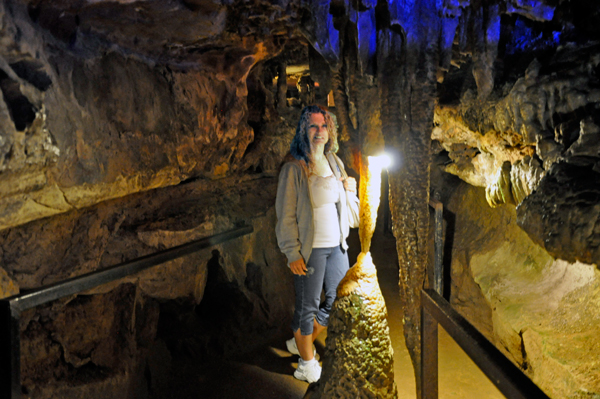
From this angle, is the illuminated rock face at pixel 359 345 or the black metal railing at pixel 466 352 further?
the illuminated rock face at pixel 359 345

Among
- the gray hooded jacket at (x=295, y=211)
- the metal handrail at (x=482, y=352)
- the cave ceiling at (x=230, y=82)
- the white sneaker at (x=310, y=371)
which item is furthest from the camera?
the white sneaker at (x=310, y=371)

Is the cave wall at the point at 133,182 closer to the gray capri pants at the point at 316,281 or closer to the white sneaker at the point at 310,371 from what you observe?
the white sneaker at the point at 310,371

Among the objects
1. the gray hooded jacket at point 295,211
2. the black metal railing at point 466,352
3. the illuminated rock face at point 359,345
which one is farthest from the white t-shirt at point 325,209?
the black metal railing at point 466,352

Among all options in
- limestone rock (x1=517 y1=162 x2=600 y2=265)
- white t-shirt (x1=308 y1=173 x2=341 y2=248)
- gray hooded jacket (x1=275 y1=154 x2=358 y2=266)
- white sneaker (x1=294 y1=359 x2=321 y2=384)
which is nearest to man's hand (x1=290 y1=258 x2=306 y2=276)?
gray hooded jacket (x1=275 y1=154 x2=358 y2=266)

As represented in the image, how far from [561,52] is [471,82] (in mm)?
660

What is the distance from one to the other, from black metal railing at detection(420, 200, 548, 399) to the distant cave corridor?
0.95 feet

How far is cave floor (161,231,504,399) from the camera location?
3164mm

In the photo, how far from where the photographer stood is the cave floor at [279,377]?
3164 mm

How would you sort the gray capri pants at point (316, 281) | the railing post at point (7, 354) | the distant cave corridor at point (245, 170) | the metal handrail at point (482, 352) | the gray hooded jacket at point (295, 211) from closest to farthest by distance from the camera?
1. the metal handrail at point (482, 352)
2. the railing post at point (7, 354)
3. the distant cave corridor at point (245, 170)
4. the gray hooded jacket at point (295, 211)
5. the gray capri pants at point (316, 281)

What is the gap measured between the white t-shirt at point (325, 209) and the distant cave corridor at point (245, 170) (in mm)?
205

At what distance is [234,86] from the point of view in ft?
10.8

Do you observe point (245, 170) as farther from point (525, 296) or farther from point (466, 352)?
point (466, 352)

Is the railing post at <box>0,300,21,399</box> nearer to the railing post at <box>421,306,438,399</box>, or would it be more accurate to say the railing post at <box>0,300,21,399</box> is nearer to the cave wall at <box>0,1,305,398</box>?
the cave wall at <box>0,1,305,398</box>

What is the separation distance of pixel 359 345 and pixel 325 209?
2.75ft
